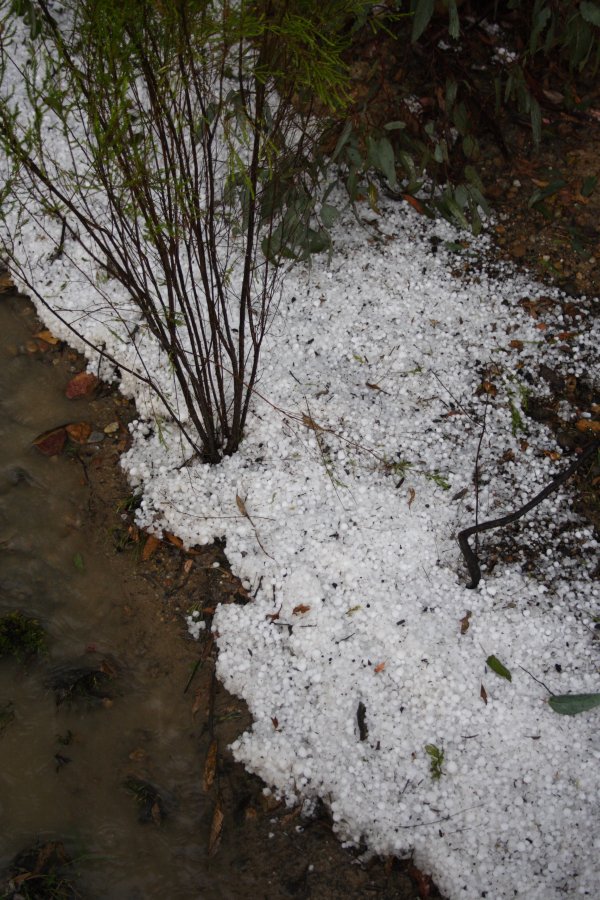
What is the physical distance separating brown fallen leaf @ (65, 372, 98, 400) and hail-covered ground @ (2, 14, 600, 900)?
0.14 meters

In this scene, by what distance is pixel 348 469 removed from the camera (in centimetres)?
252

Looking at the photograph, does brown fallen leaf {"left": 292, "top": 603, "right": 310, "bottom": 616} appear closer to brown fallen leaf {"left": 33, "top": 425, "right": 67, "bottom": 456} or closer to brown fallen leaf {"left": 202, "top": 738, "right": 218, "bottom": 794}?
brown fallen leaf {"left": 202, "top": 738, "right": 218, "bottom": 794}

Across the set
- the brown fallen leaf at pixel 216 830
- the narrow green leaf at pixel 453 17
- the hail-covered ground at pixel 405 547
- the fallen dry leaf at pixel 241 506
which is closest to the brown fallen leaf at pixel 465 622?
the hail-covered ground at pixel 405 547

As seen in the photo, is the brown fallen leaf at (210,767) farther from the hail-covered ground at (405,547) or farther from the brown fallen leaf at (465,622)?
the brown fallen leaf at (465,622)

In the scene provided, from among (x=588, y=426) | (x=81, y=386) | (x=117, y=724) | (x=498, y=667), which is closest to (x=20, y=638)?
(x=117, y=724)

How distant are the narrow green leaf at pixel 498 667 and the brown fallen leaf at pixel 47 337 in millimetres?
2069

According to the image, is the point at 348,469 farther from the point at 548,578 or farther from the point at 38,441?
the point at 38,441

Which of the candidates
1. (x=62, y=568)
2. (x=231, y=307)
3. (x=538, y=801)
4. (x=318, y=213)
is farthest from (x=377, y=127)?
(x=538, y=801)

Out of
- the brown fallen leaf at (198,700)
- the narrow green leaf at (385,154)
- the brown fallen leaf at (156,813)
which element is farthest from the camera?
the narrow green leaf at (385,154)

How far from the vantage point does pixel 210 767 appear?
7.09 ft

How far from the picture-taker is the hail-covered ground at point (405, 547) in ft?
6.72

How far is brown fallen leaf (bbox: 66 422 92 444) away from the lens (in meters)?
2.69

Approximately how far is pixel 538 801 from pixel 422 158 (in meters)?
2.45

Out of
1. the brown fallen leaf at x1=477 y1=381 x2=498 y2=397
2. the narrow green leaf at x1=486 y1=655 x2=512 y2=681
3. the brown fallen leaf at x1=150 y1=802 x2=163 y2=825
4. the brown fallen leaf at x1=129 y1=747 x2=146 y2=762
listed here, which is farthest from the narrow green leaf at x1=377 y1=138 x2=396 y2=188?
the brown fallen leaf at x1=150 y1=802 x2=163 y2=825
